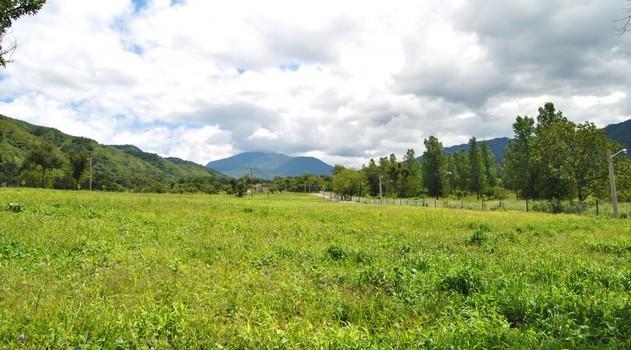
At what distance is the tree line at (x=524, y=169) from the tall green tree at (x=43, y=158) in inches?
3257

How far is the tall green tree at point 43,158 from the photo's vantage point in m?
100

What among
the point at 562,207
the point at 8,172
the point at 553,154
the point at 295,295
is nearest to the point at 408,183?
the point at 553,154

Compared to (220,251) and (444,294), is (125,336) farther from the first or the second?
(220,251)

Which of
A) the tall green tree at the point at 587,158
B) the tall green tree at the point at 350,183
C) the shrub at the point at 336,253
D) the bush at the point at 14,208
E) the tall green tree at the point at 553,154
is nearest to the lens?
the shrub at the point at 336,253

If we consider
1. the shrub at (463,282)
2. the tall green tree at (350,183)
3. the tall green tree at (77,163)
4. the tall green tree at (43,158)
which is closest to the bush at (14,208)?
the shrub at (463,282)

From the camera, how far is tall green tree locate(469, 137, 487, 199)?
330ft

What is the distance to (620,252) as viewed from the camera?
526 inches

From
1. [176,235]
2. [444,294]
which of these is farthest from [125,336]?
[176,235]

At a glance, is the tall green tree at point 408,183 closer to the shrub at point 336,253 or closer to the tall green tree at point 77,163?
the tall green tree at point 77,163

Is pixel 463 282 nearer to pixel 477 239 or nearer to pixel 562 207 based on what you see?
pixel 477 239

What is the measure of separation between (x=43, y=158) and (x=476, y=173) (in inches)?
4581

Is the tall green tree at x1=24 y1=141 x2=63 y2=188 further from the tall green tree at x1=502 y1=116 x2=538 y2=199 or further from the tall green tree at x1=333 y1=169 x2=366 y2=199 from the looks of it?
the tall green tree at x1=502 y1=116 x2=538 y2=199

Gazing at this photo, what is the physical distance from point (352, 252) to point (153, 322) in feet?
23.5

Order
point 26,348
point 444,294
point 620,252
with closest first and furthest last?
point 26,348, point 444,294, point 620,252
